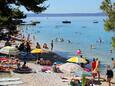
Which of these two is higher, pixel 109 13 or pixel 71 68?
pixel 109 13

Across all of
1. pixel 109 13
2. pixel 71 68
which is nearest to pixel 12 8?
pixel 71 68

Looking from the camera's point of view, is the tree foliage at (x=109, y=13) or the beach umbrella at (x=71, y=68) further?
the beach umbrella at (x=71, y=68)

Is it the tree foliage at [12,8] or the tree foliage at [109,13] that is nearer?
the tree foliage at [109,13]

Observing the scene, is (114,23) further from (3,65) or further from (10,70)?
(3,65)

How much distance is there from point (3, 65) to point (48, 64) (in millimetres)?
4668

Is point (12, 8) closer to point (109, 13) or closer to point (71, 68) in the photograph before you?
point (71, 68)

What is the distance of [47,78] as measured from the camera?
79.5ft

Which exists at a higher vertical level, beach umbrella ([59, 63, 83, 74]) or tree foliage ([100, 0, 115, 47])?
tree foliage ([100, 0, 115, 47])

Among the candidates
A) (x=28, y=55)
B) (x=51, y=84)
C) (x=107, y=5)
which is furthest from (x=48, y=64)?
(x=107, y=5)

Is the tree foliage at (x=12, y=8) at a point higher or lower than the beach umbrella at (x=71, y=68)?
higher

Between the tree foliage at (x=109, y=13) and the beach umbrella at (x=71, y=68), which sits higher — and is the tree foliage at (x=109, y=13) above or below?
above

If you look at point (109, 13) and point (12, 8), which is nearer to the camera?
point (109, 13)

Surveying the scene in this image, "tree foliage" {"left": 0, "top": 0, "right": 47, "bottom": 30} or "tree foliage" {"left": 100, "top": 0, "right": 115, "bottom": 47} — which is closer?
"tree foliage" {"left": 100, "top": 0, "right": 115, "bottom": 47}

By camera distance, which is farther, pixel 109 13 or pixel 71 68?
pixel 71 68
